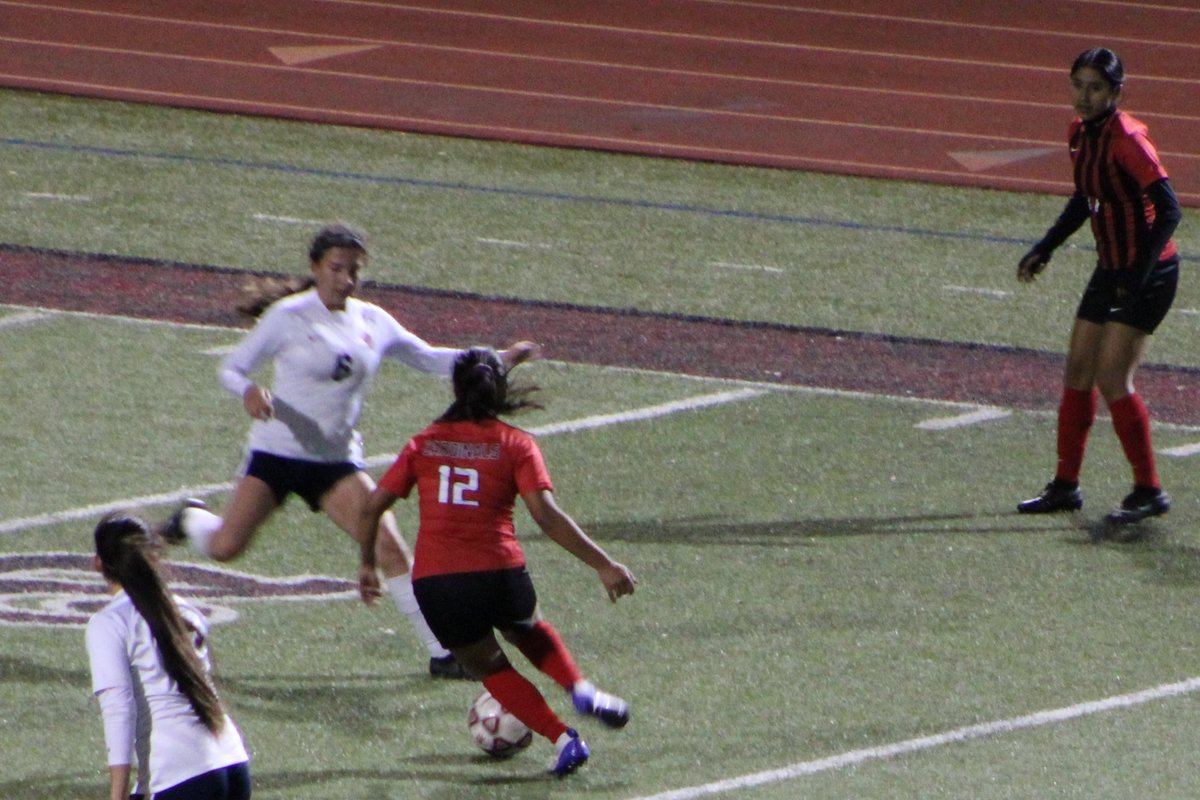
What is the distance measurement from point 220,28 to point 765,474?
14.2 meters

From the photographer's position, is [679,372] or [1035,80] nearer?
[679,372]

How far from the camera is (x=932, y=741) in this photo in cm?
866

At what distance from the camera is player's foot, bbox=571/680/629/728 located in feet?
26.6

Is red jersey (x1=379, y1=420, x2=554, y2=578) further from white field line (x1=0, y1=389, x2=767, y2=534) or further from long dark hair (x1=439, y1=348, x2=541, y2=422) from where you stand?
white field line (x1=0, y1=389, x2=767, y2=534)

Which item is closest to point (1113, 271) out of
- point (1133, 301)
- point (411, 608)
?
point (1133, 301)

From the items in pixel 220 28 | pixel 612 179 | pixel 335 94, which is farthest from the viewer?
pixel 220 28

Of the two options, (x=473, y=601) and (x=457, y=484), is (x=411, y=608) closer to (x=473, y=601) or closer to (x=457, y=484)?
(x=473, y=601)

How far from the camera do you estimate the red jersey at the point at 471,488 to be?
8.16 meters

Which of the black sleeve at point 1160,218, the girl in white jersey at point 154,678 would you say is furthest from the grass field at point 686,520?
the girl in white jersey at point 154,678

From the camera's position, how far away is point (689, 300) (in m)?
16.7

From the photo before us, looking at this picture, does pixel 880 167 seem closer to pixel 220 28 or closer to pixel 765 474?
pixel 220 28

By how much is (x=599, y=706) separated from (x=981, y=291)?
9634mm

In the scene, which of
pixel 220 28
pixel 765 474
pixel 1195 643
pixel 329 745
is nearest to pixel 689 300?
pixel 765 474

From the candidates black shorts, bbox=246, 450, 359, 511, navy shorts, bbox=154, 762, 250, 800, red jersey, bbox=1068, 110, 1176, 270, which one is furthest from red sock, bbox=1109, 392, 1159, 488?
navy shorts, bbox=154, 762, 250, 800
